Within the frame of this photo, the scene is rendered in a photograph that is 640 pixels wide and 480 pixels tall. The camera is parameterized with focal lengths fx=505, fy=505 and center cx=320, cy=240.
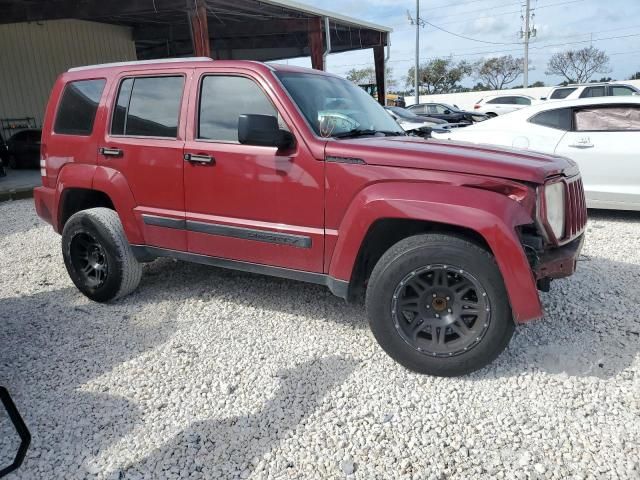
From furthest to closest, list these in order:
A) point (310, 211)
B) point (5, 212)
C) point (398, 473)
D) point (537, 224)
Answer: point (5, 212)
point (310, 211)
point (537, 224)
point (398, 473)

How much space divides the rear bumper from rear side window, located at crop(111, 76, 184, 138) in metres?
0.98

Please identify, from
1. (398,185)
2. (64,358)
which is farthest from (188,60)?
(64,358)

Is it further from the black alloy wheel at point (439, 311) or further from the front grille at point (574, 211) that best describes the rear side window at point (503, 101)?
the black alloy wheel at point (439, 311)

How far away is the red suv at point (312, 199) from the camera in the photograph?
2.84m

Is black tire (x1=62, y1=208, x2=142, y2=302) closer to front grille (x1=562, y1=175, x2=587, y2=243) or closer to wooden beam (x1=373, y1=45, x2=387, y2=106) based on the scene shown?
front grille (x1=562, y1=175, x2=587, y2=243)

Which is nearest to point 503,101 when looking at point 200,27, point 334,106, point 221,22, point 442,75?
point 221,22

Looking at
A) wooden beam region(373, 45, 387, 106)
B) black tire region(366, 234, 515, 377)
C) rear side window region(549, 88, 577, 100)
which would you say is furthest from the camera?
wooden beam region(373, 45, 387, 106)

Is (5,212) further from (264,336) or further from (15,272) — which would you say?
(264,336)

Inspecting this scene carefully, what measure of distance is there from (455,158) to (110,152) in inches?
107

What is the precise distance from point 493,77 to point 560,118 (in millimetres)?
65645

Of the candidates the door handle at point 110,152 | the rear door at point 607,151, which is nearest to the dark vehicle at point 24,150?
the door handle at point 110,152

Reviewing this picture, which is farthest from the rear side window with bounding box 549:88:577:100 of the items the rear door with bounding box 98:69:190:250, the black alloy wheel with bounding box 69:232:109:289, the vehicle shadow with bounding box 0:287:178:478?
the vehicle shadow with bounding box 0:287:178:478

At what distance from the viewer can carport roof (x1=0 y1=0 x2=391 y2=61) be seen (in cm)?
1383

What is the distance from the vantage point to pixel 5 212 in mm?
8898
